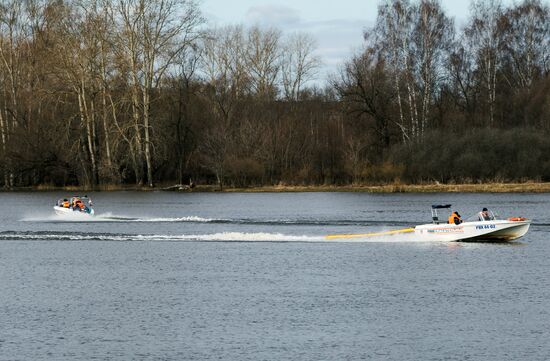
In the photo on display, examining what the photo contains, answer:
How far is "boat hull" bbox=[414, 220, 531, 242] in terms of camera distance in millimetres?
50688

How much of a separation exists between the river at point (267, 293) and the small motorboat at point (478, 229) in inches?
26.0

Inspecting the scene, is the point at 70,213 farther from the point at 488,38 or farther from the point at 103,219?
the point at 488,38

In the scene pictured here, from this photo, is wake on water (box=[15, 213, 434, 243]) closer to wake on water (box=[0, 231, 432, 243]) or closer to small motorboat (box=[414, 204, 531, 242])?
wake on water (box=[0, 231, 432, 243])

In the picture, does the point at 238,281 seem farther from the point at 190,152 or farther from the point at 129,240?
the point at 190,152

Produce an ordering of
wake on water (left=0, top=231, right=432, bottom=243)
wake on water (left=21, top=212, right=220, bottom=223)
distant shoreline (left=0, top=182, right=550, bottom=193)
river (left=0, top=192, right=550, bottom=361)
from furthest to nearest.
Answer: distant shoreline (left=0, top=182, right=550, bottom=193), wake on water (left=21, top=212, right=220, bottom=223), wake on water (left=0, top=231, right=432, bottom=243), river (left=0, top=192, right=550, bottom=361)

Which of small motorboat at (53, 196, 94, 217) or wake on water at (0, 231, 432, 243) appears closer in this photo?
wake on water at (0, 231, 432, 243)

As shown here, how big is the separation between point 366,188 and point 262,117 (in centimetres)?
2603

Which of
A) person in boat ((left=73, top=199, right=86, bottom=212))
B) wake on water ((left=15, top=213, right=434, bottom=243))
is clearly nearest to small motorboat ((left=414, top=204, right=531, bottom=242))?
wake on water ((left=15, top=213, right=434, bottom=243))

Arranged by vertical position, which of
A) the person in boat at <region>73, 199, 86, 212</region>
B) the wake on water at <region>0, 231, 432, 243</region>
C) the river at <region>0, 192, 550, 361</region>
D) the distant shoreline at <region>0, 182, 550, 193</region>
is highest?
the distant shoreline at <region>0, 182, 550, 193</region>

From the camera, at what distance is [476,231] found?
51125 mm

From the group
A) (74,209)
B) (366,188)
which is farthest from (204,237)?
(366,188)

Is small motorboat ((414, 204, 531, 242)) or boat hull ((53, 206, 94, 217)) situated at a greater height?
boat hull ((53, 206, 94, 217))

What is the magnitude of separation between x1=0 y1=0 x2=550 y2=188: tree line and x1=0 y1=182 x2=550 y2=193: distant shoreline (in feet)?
4.70

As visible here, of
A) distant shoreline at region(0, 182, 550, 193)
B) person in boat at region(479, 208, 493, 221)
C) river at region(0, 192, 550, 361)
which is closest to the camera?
river at region(0, 192, 550, 361)
